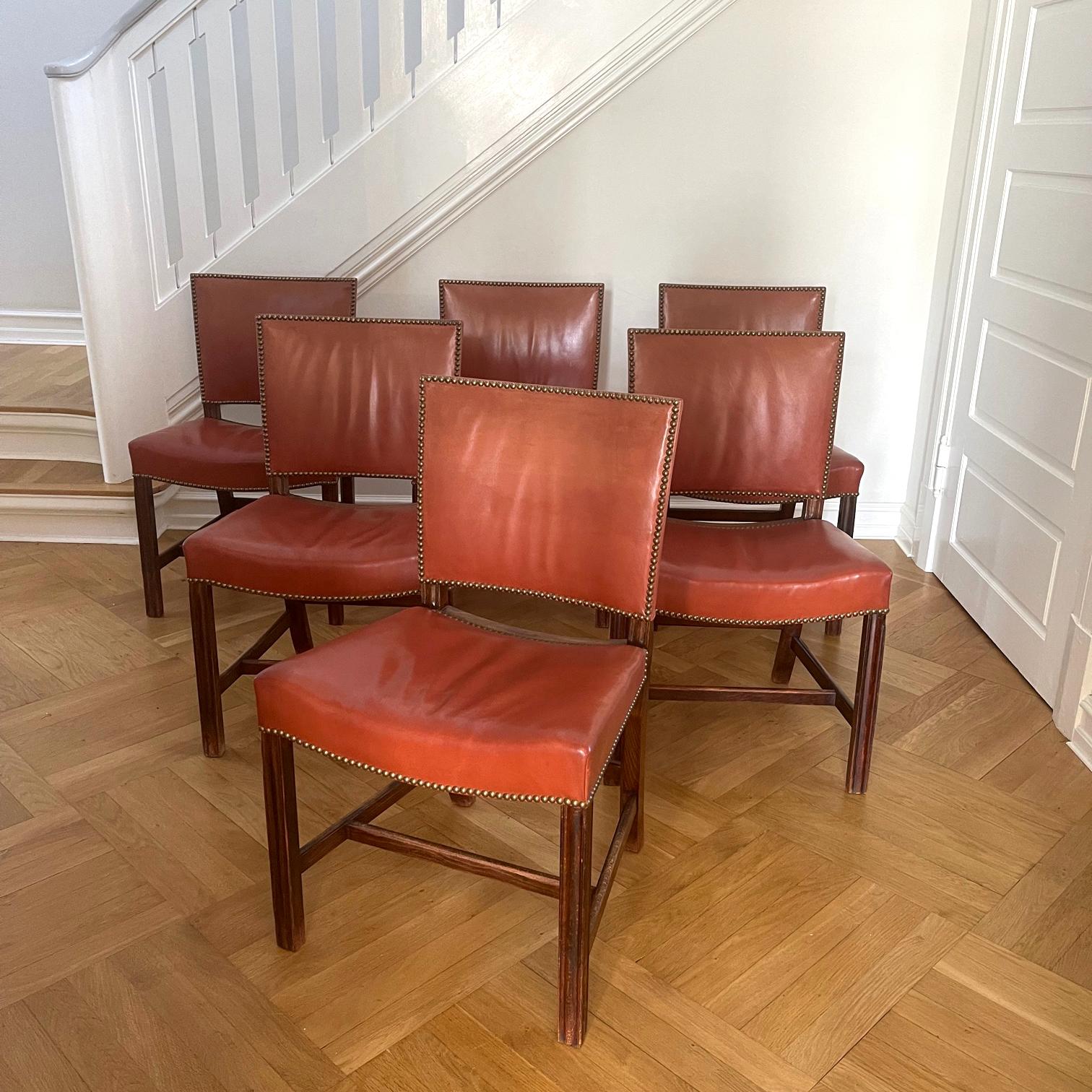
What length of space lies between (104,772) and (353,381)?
101cm

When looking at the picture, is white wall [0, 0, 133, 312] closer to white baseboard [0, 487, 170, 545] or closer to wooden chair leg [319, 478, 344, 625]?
white baseboard [0, 487, 170, 545]

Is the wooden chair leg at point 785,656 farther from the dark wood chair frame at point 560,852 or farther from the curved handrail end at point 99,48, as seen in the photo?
the curved handrail end at point 99,48

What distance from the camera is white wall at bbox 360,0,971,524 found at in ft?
10.6

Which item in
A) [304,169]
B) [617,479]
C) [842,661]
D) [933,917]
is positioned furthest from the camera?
[304,169]

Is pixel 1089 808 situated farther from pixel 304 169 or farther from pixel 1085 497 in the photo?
pixel 304 169

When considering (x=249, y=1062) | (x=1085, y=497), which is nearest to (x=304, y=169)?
(x=1085, y=497)

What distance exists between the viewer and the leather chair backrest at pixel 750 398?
2.31 m

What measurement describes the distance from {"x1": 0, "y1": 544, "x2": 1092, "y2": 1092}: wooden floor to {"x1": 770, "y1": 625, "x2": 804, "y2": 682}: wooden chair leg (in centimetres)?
15

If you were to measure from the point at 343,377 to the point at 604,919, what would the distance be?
1.30 m

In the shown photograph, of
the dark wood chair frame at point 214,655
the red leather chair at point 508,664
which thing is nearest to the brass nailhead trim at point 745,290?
the dark wood chair frame at point 214,655

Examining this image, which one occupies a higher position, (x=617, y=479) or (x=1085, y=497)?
(x=617, y=479)

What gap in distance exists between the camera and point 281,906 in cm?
172

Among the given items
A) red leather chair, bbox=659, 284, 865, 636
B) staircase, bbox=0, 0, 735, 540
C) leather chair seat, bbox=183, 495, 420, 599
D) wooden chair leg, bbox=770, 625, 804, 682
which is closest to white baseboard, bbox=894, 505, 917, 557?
red leather chair, bbox=659, 284, 865, 636

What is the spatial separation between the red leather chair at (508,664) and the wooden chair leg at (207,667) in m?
0.56
